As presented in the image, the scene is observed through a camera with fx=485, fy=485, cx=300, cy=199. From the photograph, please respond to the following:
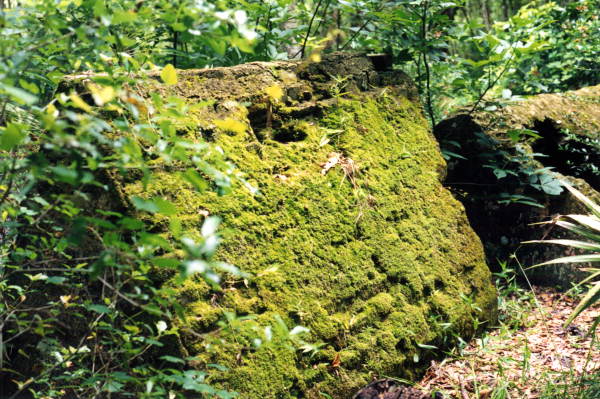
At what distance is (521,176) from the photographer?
387 centimetres

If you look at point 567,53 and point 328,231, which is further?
point 567,53

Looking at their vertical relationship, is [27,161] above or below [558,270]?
above

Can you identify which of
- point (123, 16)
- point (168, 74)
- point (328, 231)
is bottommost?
point (328, 231)

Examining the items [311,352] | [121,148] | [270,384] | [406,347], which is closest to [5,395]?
[270,384]

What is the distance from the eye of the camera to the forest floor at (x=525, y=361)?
2432 mm

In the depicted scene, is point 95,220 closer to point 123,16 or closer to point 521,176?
point 123,16

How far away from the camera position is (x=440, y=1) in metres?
3.54

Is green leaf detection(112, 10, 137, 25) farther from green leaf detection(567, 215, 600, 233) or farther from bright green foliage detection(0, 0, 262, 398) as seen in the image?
green leaf detection(567, 215, 600, 233)

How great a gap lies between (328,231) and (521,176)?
6.81ft

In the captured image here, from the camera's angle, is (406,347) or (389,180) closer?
(406,347)

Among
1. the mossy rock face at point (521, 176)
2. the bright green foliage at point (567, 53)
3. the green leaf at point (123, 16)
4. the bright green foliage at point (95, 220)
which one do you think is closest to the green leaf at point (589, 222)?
the mossy rock face at point (521, 176)

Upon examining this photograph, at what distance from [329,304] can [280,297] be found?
0.27 m

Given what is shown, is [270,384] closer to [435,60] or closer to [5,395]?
[5,395]

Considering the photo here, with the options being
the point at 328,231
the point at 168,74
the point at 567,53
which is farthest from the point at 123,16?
the point at 567,53
